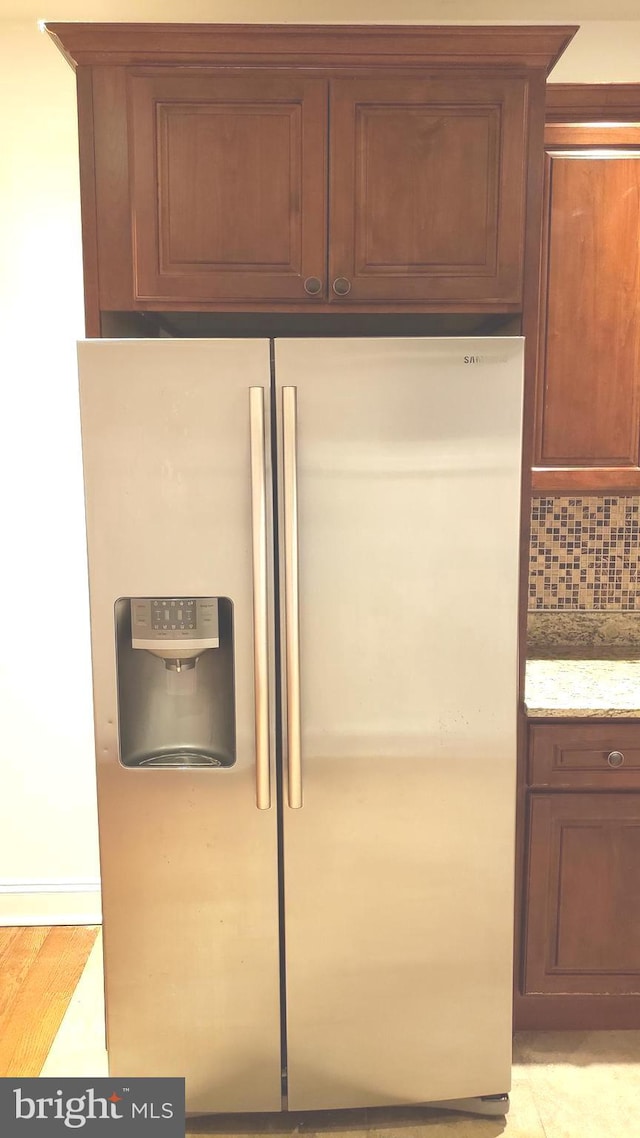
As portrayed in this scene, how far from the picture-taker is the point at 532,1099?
1.99 m

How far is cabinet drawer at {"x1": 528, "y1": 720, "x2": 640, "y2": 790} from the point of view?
2.03m

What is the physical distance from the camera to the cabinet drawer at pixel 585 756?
6.66 ft

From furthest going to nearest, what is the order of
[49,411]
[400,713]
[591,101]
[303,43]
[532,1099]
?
Answer: 1. [49,411]
2. [591,101]
3. [532,1099]
4. [400,713]
5. [303,43]

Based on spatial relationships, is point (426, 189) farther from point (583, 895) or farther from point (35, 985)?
point (35, 985)

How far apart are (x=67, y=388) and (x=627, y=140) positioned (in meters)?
1.75

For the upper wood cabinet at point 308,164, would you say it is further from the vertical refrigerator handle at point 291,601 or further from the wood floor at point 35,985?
the wood floor at point 35,985

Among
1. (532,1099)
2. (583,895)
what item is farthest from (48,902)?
(583,895)

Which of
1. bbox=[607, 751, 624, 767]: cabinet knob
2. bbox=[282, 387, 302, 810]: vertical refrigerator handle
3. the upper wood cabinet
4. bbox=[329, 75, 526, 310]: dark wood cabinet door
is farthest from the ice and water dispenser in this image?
bbox=[607, 751, 624, 767]: cabinet knob

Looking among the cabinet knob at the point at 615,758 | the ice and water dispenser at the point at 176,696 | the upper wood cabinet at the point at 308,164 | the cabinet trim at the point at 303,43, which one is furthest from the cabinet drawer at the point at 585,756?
the cabinet trim at the point at 303,43

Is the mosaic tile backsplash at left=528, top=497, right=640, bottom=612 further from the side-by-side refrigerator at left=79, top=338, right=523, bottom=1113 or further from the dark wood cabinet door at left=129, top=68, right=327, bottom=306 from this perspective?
the dark wood cabinet door at left=129, top=68, right=327, bottom=306

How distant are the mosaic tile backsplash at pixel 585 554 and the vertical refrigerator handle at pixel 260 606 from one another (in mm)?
1194

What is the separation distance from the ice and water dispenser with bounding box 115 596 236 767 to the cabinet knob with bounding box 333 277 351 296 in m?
0.73

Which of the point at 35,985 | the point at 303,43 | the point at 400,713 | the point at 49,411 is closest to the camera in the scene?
the point at 303,43

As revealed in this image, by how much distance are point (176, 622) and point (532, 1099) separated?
58.2 inches
